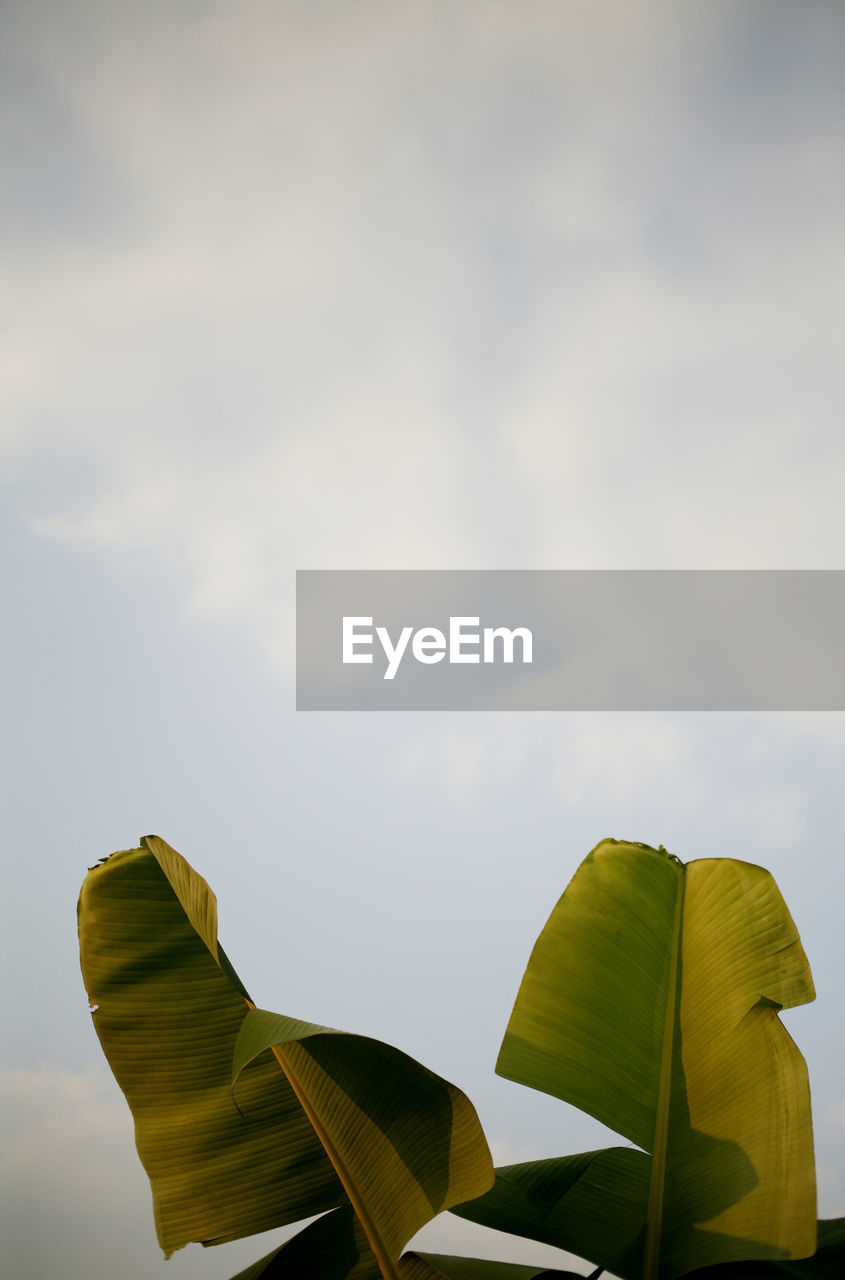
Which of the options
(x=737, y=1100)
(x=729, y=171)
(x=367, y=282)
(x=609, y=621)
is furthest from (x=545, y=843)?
(x=729, y=171)

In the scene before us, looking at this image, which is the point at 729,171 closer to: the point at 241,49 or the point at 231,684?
the point at 241,49

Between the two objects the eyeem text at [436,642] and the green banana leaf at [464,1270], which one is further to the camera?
the eyeem text at [436,642]

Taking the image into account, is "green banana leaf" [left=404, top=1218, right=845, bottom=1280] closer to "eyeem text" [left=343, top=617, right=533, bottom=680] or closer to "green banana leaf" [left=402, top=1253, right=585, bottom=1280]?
"green banana leaf" [left=402, top=1253, right=585, bottom=1280]

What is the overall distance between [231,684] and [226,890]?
291 millimetres
